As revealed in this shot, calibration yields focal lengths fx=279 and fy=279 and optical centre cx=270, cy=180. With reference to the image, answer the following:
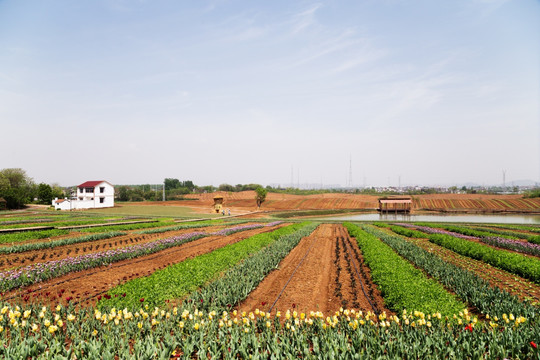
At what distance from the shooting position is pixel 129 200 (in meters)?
116

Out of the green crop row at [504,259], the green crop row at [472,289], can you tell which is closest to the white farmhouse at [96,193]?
the green crop row at [472,289]

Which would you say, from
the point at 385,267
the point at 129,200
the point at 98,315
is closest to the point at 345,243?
the point at 385,267

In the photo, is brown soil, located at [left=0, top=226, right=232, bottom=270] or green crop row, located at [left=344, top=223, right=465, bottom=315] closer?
green crop row, located at [left=344, top=223, right=465, bottom=315]

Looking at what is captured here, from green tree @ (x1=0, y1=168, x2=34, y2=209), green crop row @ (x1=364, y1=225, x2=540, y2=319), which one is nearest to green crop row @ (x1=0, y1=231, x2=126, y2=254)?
green crop row @ (x1=364, y1=225, x2=540, y2=319)

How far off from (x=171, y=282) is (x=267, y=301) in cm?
404

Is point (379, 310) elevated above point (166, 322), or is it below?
below

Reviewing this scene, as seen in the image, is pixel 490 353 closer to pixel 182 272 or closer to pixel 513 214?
pixel 182 272

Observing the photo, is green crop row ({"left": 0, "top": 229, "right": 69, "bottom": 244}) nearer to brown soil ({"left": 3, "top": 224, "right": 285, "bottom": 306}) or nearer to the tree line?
brown soil ({"left": 3, "top": 224, "right": 285, "bottom": 306})

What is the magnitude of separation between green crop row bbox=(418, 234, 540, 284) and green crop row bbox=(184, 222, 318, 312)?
41.1 feet

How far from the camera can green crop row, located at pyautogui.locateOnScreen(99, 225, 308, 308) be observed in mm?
9547

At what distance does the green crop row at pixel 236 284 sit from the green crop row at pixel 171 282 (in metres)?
0.68

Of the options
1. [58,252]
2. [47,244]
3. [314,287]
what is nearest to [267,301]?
[314,287]

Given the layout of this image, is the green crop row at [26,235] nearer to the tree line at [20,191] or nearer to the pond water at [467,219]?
the pond water at [467,219]

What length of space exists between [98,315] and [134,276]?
8.34m
